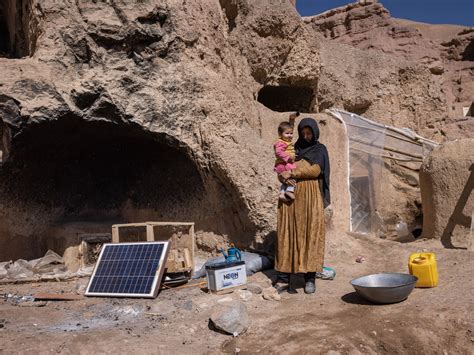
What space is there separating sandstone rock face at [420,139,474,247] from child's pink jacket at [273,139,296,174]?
2.73 metres

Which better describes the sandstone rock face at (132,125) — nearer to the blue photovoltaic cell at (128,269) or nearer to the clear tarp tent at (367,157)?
the clear tarp tent at (367,157)

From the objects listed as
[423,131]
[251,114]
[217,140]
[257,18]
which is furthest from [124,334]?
[423,131]

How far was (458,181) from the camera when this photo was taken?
19.1 ft

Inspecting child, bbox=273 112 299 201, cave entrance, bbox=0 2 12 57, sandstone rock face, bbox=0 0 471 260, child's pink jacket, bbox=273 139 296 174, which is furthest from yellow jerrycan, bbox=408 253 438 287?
cave entrance, bbox=0 2 12 57

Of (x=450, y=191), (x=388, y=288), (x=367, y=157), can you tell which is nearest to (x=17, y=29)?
(x=367, y=157)

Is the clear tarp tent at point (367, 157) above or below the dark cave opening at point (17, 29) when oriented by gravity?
below

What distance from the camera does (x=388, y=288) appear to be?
352cm

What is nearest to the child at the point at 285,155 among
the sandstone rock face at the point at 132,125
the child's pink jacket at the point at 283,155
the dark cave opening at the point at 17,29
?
the child's pink jacket at the point at 283,155

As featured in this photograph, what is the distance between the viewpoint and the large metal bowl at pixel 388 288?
354cm

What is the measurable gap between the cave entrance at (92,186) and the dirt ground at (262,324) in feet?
3.82

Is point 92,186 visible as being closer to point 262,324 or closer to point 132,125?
point 132,125

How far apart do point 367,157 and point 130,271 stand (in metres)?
4.65

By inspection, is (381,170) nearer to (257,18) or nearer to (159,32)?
(257,18)

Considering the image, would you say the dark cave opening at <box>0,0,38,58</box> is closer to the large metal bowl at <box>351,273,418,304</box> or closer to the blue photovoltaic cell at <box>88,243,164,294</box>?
the blue photovoltaic cell at <box>88,243,164,294</box>
